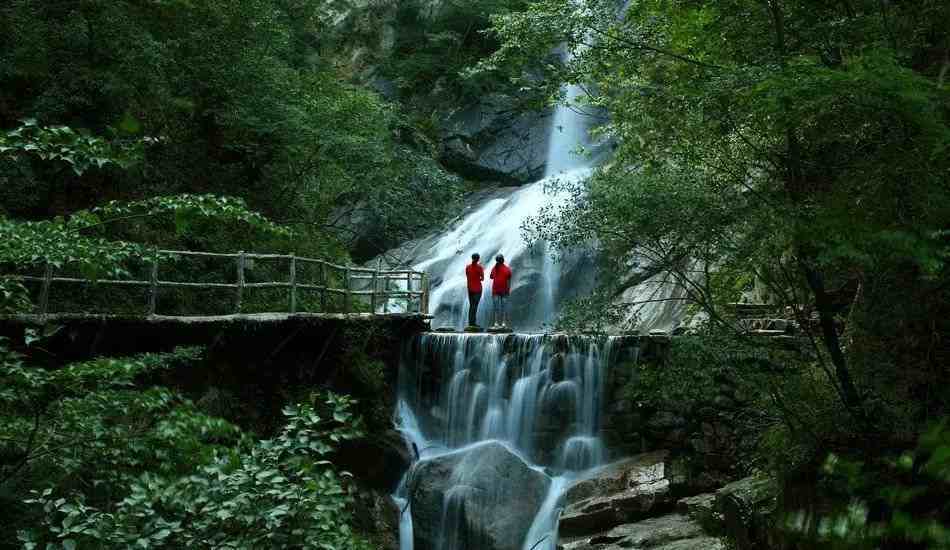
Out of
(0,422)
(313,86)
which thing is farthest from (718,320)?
(313,86)

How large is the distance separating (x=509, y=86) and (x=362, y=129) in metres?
13.7

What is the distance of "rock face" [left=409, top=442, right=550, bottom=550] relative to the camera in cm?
1245

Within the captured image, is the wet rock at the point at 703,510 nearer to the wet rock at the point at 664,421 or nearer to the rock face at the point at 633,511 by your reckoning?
the rock face at the point at 633,511

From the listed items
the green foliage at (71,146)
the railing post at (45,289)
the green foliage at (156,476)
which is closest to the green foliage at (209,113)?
the railing post at (45,289)

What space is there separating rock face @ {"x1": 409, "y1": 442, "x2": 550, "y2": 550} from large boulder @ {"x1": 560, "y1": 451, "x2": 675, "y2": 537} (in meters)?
0.77

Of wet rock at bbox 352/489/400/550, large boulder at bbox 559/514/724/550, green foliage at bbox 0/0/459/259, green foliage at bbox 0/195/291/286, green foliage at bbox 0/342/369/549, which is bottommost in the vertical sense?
wet rock at bbox 352/489/400/550

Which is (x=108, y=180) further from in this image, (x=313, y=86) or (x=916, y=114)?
(x=916, y=114)

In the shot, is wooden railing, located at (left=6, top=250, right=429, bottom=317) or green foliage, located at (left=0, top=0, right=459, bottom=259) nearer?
wooden railing, located at (left=6, top=250, right=429, bottom=317)

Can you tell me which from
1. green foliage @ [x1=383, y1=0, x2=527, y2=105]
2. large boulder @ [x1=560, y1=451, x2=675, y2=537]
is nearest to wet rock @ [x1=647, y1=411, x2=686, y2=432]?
large boulder @ [x1=560, y1=451, x2=675, y2=537]

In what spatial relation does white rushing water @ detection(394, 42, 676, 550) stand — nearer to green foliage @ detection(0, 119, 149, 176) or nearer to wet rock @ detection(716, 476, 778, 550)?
wet rock @ detection(716, 476, 778, 550)

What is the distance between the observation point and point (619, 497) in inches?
458

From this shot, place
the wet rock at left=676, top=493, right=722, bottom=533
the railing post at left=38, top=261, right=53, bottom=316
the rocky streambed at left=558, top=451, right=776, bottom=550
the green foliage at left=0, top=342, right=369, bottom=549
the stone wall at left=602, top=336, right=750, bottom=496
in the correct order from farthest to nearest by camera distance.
Result: 1. the stone wall at left=602, top=336, right=750, bottom=496
2. the wet rock at left=676, top=493, right=722, bottom=533
3. the railing post at left=38, top=261, right=53, bottom=316
4. the rocky streambed at left=558, top=451, right=776, bottom=550
5. the green foliage at left=0, top=342, right=369, bottom=549

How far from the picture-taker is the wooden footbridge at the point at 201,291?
34.8 feet

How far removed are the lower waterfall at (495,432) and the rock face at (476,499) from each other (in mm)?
16
